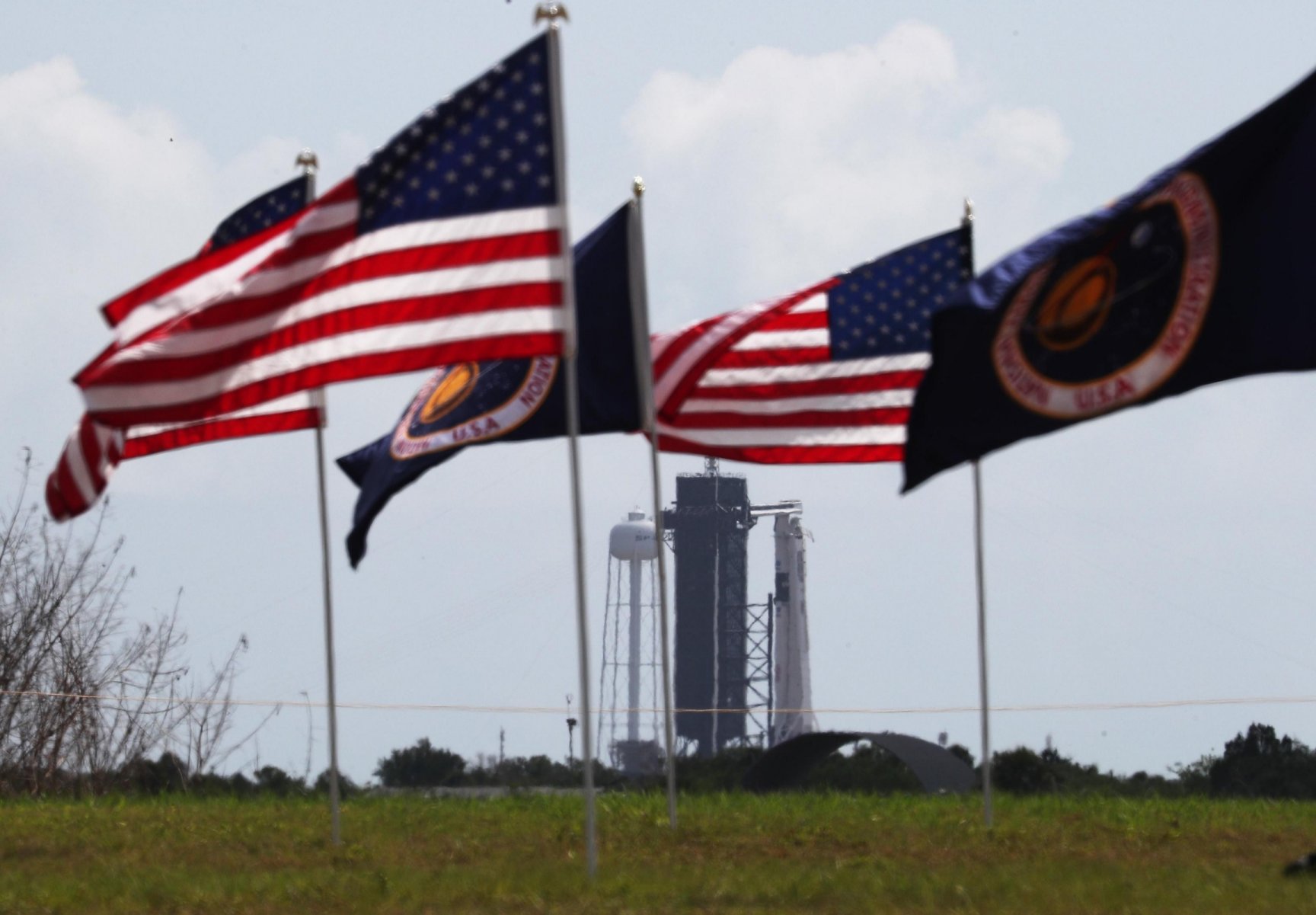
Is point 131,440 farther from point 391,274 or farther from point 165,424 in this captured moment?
point 391,274

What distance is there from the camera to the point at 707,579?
169 m

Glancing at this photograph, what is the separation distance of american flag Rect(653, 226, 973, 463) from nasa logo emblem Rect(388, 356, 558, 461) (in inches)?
50.0

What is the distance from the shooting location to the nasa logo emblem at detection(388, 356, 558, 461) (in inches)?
700

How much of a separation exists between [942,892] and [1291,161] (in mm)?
5363

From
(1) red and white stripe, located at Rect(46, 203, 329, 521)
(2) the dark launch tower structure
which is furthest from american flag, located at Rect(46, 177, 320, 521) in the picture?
(2) the dark launch tower structure

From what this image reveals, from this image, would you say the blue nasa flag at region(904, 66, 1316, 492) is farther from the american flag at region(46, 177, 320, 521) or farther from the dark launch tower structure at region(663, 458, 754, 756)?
the dark launch tower structure at region(663, 458, 754, 756)

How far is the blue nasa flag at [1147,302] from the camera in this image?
13070 millimetres

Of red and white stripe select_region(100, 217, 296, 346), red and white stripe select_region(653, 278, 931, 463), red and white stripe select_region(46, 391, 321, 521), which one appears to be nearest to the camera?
red and white stripe select_region(100, 217, 296, 346)

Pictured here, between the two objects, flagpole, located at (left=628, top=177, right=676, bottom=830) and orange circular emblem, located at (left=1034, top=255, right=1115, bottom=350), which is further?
flagpole, located at (left=628, top=177, right=676, bottom=830)

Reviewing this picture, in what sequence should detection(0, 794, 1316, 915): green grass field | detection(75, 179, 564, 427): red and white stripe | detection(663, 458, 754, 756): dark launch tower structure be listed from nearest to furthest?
detection(0, 794, 1316, 915): green grass field
detection(75, 179, 564, 427): red and white stripe
detection(663, 458, 754, 756): dark launch tower structure

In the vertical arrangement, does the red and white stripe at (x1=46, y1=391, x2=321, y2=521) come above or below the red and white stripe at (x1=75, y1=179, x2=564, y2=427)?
below

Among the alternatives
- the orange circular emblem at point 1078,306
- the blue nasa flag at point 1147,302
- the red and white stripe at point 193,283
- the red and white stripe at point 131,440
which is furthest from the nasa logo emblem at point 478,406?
the orange circular emblem at point 1078,306

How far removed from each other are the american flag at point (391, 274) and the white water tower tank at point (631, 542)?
126 meters

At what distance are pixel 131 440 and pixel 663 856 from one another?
19.3 feet
